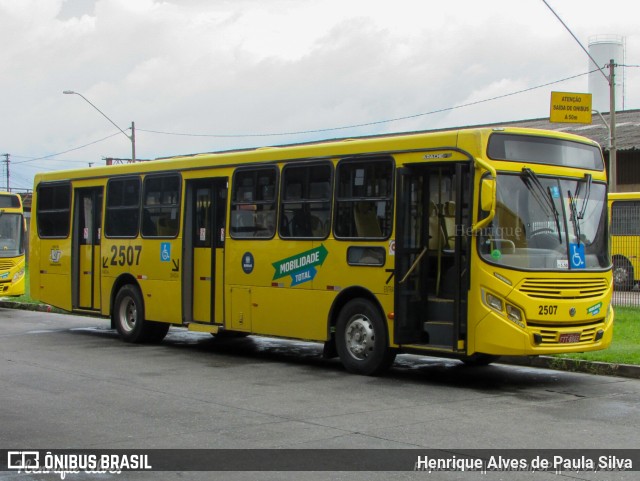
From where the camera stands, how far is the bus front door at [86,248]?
18094mm

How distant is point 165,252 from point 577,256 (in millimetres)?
7394

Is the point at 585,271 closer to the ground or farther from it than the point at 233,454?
farther from it

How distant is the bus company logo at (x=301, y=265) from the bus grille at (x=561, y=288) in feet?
10.2

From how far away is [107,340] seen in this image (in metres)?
17.5

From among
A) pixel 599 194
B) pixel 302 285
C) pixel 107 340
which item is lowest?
pixel 107 340

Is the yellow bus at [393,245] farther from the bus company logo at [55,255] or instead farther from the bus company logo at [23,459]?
the bus company logo at [23,459]

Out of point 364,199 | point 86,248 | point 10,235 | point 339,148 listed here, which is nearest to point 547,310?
point 364,199

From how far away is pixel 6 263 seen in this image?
2572 cm

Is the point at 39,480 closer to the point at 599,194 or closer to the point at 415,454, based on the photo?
the point at 415,454

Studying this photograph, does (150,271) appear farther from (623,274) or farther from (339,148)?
(623,274)

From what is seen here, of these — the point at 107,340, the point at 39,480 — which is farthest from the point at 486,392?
the point at 107,340

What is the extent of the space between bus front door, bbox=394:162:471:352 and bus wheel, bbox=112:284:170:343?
624cm

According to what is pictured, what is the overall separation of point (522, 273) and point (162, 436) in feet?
16.1

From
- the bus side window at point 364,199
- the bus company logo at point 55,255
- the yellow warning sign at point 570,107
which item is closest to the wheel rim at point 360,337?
the bus side window at point 364,199
